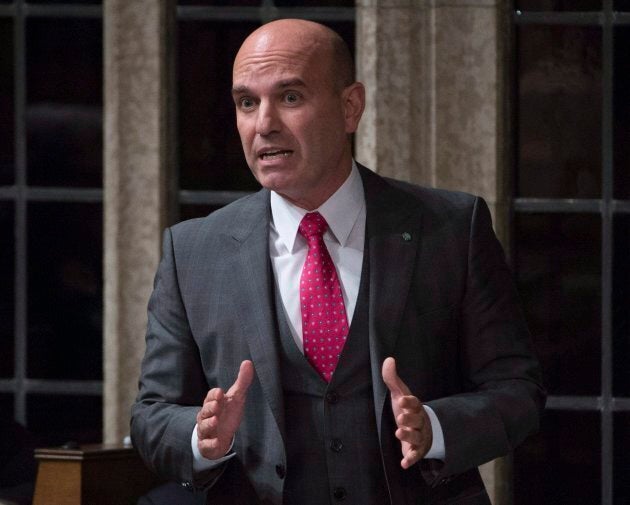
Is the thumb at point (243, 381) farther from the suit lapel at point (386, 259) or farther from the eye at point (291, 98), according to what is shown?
the eye at point (291, 98)

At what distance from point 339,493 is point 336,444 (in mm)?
93

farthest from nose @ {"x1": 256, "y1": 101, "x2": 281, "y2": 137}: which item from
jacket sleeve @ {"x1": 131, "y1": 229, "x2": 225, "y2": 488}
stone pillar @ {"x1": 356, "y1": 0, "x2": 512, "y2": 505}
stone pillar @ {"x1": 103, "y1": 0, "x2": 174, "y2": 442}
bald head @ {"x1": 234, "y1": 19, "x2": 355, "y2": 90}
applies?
stone pillar @ {"x1": 103, "y1": 0, "x2": 174, "y2": 442}

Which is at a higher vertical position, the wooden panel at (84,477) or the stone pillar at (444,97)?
the stone pillar at (444,97)

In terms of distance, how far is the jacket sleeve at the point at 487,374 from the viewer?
101 inches

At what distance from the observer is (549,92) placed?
4.59m

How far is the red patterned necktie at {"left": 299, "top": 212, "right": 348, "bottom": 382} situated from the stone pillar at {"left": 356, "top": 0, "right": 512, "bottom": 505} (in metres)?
1.80

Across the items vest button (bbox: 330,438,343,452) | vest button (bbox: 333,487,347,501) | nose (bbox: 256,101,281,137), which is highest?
nose (bbox: 256,101,281,137)

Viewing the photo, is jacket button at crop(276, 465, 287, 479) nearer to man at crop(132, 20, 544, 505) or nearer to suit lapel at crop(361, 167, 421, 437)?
man at crop(132, 20, 544, 505)

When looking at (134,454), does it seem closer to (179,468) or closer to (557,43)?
(179,468)

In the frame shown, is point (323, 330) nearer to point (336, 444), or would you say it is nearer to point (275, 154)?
point (336, 444)

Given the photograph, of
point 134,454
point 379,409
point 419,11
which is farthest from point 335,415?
point 419,11

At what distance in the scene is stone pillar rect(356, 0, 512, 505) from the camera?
176 inches

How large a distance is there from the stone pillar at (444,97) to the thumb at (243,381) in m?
2.05

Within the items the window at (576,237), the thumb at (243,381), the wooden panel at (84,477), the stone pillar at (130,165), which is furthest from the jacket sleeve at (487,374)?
the stone pillar at (130,165)
